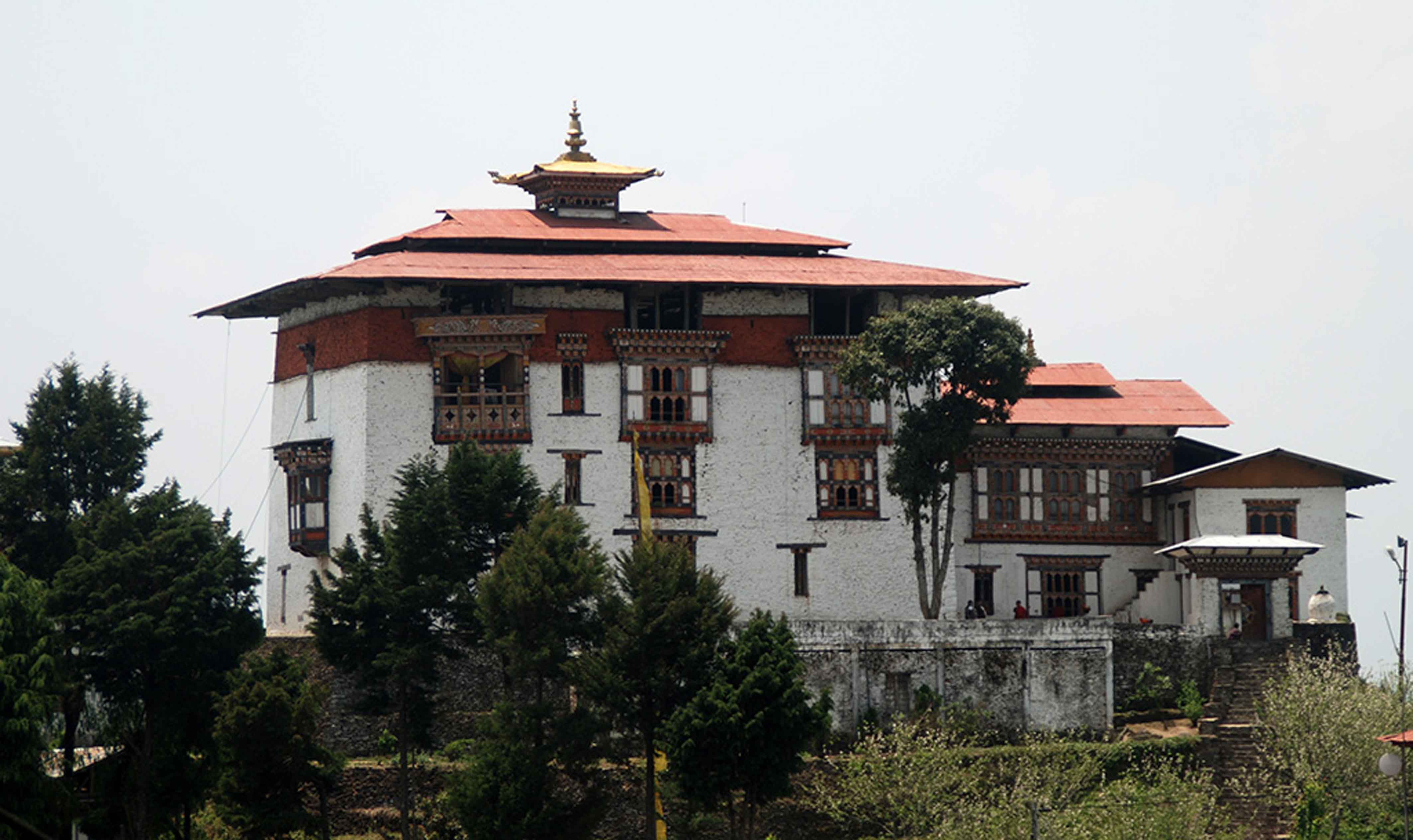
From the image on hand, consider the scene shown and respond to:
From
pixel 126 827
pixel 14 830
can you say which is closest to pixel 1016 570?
pixel 126 827

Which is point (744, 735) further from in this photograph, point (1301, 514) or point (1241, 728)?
point (1301, 514)

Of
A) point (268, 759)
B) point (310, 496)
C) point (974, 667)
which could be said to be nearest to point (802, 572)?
point (974, 667)

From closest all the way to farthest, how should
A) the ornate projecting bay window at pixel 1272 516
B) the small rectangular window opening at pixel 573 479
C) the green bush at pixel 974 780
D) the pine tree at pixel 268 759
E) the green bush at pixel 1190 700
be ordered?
the pine tree at pixel 268 759, the green bush at pixel 974 780, the green bush at pixel 1190 700, the small rectangular window opening at pixel 573 479, the ornate projecting bay window at pixel 1272 516

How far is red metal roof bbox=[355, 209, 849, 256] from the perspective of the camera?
6297 centimetres

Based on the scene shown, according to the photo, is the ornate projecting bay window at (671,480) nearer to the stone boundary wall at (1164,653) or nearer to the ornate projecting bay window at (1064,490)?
the ornate projecting bay window at (1064,490)

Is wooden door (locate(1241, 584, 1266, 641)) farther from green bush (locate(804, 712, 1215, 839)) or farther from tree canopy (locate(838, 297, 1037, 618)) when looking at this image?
tree canopy (locate(838, 297, 1037, 618))

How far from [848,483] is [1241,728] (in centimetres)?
1299

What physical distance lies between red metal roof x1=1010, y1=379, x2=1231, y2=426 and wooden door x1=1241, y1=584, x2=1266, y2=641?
739 centimetres

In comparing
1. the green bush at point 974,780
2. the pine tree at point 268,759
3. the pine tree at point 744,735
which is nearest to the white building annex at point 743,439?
the green bush at point 974,780

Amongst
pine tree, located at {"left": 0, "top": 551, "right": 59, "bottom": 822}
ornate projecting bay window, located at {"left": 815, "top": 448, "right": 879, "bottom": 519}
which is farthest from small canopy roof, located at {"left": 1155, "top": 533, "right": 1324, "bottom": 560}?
pine tree, located at {"left": 0, "top": 551, "right": 59, "bottom": 822}

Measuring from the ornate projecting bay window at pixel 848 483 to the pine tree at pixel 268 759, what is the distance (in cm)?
1810

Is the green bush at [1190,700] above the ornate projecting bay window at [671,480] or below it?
below

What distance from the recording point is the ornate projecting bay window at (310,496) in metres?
60.6

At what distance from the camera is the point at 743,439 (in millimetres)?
61781
